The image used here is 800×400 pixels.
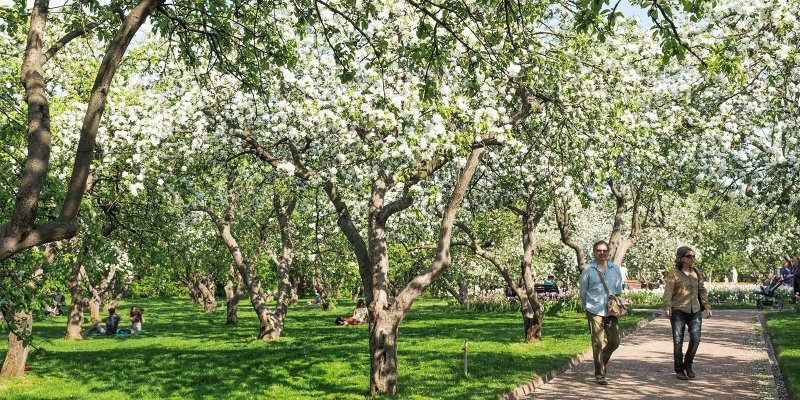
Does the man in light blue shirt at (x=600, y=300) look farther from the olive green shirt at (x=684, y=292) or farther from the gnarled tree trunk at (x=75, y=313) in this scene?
the gnarled tree trunk at (x=75, y=313)

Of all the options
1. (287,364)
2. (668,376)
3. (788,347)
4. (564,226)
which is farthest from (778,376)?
(564,226)

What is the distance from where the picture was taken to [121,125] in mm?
14844

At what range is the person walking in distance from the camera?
1101 cm

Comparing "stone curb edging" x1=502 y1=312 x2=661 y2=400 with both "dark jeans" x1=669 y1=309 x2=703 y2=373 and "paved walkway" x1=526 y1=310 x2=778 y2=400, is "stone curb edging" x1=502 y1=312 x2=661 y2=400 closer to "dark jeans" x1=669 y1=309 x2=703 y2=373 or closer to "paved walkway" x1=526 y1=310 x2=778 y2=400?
"paved walkway" x1=526 y1=310 x2=778 y2=400

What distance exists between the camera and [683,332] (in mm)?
11055

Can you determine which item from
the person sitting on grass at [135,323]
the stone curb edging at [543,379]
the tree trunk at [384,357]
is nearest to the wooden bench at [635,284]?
the person sitting on grass at [135,323]

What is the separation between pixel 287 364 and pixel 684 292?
841 centimetres

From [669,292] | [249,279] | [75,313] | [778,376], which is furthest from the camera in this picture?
[75,313]

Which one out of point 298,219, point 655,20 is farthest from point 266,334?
point 655,20

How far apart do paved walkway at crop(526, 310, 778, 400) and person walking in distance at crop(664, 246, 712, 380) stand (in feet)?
0.97

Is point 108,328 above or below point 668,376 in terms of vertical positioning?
above

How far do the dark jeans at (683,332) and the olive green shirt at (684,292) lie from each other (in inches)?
4.6

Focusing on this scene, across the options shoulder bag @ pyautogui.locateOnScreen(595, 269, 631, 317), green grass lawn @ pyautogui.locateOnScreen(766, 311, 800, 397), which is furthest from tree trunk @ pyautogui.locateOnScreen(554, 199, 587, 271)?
shoulder bag @ pyautogui.locateOnScreen(595, 269, 631, 317)

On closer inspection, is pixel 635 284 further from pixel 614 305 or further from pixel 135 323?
pixel 614 305
